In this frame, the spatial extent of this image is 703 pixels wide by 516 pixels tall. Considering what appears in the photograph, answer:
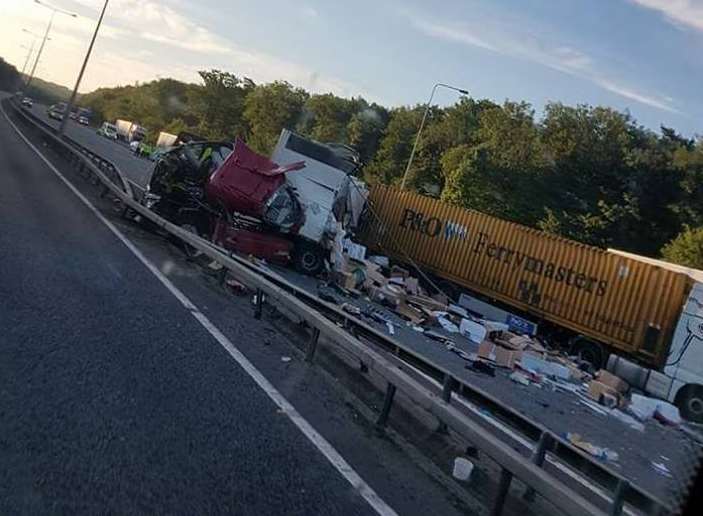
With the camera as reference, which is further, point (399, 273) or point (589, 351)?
point (399, 273)

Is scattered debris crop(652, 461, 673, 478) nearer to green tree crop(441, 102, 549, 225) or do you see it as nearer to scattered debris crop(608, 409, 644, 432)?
scattered debris crop(608, 409, 644, 432)

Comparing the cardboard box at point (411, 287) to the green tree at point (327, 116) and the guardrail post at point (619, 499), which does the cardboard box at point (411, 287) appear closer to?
the guardrail post at point (619, 499)


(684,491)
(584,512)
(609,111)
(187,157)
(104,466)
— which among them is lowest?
(104,466)

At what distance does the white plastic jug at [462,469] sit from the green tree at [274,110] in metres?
92.0

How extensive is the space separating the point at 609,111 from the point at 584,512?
53576mm

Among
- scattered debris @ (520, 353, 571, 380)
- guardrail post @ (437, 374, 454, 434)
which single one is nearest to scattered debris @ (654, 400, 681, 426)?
scattered debris @ (520, 353, 571, 380)

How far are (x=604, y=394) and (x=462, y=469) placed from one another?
31.9 feet

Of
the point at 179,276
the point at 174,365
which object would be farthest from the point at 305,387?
the point at 179,276

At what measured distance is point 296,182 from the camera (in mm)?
17172

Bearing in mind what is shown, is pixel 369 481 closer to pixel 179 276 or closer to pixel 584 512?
pixel 584 512

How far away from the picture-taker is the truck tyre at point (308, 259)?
57.4 feet

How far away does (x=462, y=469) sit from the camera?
16.7ft

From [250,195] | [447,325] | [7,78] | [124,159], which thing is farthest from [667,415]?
[7,78]

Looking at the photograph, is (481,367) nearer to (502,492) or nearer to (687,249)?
(502,492)
